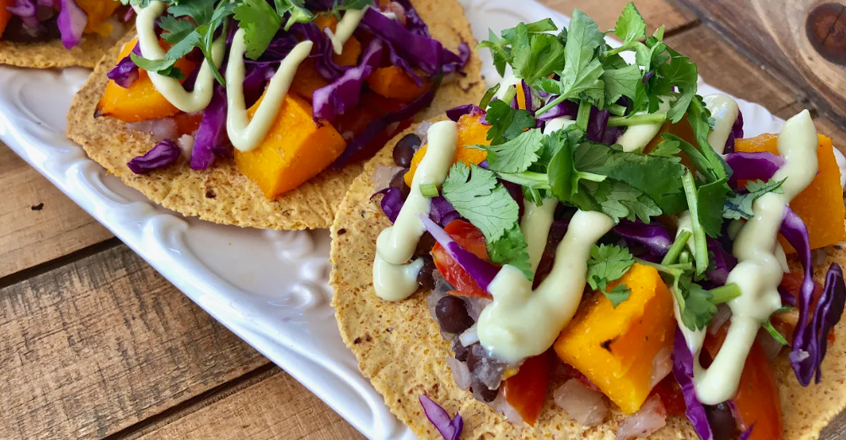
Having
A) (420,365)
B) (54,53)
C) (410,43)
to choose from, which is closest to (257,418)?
(420,365)

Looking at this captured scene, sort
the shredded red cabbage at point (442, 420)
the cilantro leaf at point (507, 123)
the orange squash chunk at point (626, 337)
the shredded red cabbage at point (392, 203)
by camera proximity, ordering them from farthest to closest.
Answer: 1. the shredded red cabbage at point (392, 203)
2. the cilantro leaf at point (507, 123)
3. the shredded red cabbage at point (442, 420)
4. the orange squash chunk at point (626, 337)

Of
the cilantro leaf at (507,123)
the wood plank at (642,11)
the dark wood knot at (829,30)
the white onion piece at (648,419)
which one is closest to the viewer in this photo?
the white onion piece at (648,419)

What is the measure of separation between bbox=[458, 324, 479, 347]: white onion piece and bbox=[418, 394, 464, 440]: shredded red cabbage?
0.24 m

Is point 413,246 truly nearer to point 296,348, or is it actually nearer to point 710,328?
A: point 296,348

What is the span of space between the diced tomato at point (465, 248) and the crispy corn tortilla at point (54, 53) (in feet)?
7.45

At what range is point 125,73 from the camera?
2.82 meters

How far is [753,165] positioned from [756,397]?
29.8 inches

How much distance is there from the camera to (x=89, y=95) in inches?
119

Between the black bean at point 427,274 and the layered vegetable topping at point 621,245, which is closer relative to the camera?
the layered vegetable topping at point 621,245

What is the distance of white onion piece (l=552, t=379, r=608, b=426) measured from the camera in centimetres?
204

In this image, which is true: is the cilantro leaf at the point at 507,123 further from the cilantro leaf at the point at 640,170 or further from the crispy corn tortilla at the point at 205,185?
the crispy corn tortilla at the point at 205,185

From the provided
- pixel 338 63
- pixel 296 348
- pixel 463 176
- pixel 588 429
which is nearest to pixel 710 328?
pixel 588 429

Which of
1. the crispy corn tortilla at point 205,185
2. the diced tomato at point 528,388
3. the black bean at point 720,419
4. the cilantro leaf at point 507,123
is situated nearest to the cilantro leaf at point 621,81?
the cilantro leaf at point 507,123

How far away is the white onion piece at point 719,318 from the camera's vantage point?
1940mm
